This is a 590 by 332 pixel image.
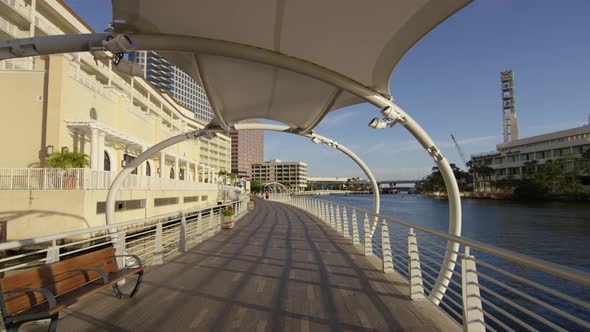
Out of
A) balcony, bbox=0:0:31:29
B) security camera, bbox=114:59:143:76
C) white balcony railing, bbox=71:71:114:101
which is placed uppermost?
balcony, bbox=0:0:31:29

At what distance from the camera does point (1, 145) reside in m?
15.0

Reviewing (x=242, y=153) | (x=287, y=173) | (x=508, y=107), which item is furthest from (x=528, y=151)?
(x=242, y=153)

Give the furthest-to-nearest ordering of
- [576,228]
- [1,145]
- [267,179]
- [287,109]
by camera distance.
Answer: [267,179]
[576,228]
[1,145]
[287,109]

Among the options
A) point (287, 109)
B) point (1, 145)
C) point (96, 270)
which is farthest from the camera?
point (1, 145)

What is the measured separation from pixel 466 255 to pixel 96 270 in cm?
370

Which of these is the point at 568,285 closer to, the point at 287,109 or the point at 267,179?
the point at 287,109

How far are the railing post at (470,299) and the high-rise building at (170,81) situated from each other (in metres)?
123

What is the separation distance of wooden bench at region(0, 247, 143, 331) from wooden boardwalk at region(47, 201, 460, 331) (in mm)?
417

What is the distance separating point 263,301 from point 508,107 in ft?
490

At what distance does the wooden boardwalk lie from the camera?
11.1ft

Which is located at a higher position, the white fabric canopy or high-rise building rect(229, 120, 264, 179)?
high-rise building rect(229, 120, 264, 179)

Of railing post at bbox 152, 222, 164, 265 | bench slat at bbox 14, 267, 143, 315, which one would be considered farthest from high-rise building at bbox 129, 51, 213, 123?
bench slat at bbox 14, 267, 143, 315

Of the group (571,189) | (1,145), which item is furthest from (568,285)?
(571,189)

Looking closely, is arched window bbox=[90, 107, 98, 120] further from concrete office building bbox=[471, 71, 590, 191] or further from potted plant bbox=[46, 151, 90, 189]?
concrete office building bbox=[471, 71, 590, 191]
